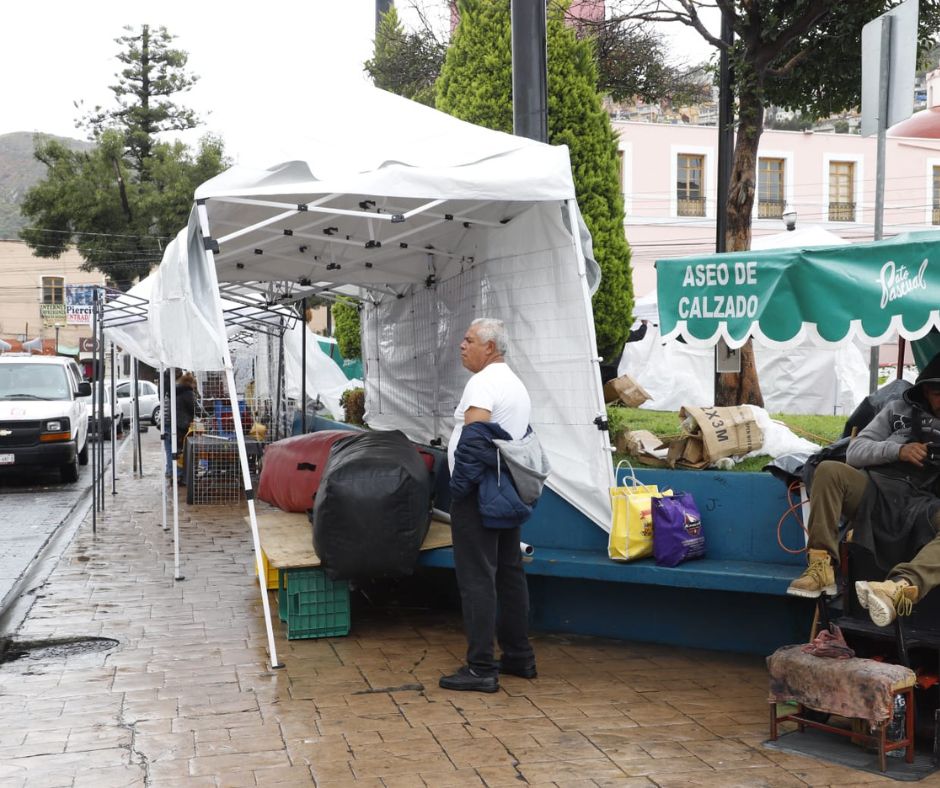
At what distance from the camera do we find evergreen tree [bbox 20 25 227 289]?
36375mm

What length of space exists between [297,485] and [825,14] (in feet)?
21.1

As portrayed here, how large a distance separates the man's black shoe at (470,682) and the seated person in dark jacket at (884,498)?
1.62 metres

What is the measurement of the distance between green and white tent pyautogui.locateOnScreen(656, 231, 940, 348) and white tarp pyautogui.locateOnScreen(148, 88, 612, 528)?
2.31 ft

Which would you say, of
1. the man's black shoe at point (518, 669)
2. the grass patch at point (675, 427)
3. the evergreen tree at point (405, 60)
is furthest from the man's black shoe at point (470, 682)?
the evergreen tree at point (405, 60)

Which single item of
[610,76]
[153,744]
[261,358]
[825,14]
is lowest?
[153,744]

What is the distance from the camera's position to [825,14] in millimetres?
9805

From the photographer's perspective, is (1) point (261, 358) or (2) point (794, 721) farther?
(1) point (261, 358)

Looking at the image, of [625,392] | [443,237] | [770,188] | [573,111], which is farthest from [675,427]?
[770,188]

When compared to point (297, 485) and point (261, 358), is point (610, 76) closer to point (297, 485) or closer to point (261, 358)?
point (261, 358)

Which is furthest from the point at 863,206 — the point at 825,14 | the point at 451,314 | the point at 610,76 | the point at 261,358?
the point at 451,314

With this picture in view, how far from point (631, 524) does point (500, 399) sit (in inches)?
45.6

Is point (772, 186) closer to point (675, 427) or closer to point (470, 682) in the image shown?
point (675, 427)

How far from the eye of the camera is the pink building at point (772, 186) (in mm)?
32750

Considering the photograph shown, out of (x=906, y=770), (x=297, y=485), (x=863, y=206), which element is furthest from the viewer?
(x=863, y=206)
